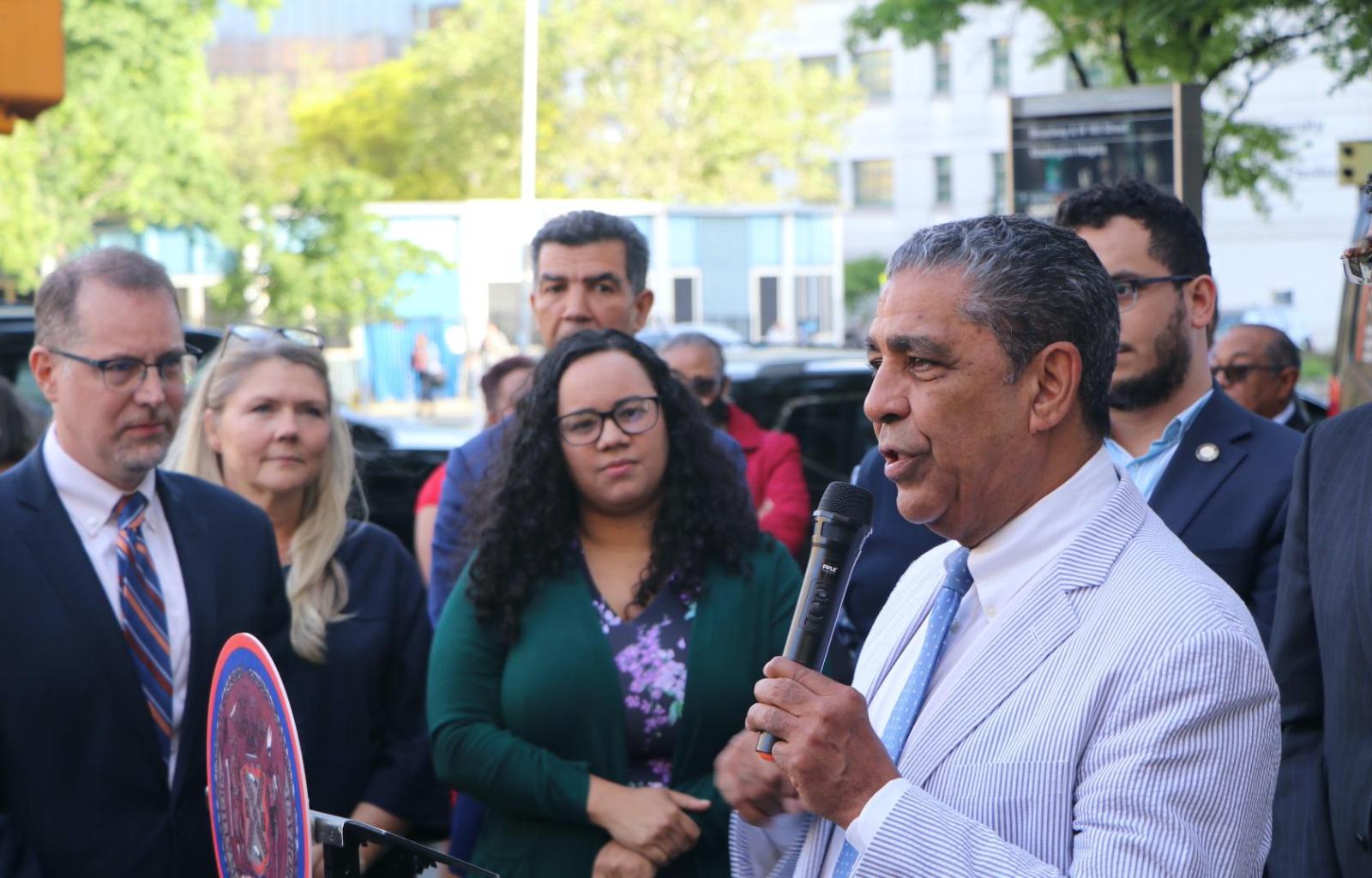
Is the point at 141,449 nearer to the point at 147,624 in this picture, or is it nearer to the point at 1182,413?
the point at 147,624

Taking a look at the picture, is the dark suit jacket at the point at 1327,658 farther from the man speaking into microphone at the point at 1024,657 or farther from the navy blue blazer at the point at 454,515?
the navy blue blazer at the point at 454,515

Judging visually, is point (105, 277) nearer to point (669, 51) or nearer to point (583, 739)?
point (583, 739)

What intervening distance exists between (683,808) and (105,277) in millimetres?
1892

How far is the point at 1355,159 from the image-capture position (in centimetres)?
793

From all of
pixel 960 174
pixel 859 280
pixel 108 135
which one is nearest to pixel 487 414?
pixel 108 135

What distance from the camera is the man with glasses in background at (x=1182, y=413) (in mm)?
3615

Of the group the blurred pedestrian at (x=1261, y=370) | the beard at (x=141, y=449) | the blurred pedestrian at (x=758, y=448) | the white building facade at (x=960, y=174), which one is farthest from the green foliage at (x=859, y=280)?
the beard at (x=141, y=449)

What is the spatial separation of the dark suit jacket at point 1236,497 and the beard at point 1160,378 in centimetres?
10

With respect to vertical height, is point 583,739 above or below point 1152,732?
below

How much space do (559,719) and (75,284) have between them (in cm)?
159

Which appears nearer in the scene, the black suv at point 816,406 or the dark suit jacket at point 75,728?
the dark suit jacket at point 75,728

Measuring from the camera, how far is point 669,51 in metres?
43.8

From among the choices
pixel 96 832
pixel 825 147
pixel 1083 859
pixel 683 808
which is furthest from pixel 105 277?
pixel 825 147

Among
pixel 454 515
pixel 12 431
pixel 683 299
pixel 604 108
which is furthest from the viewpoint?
pixel 683 299
